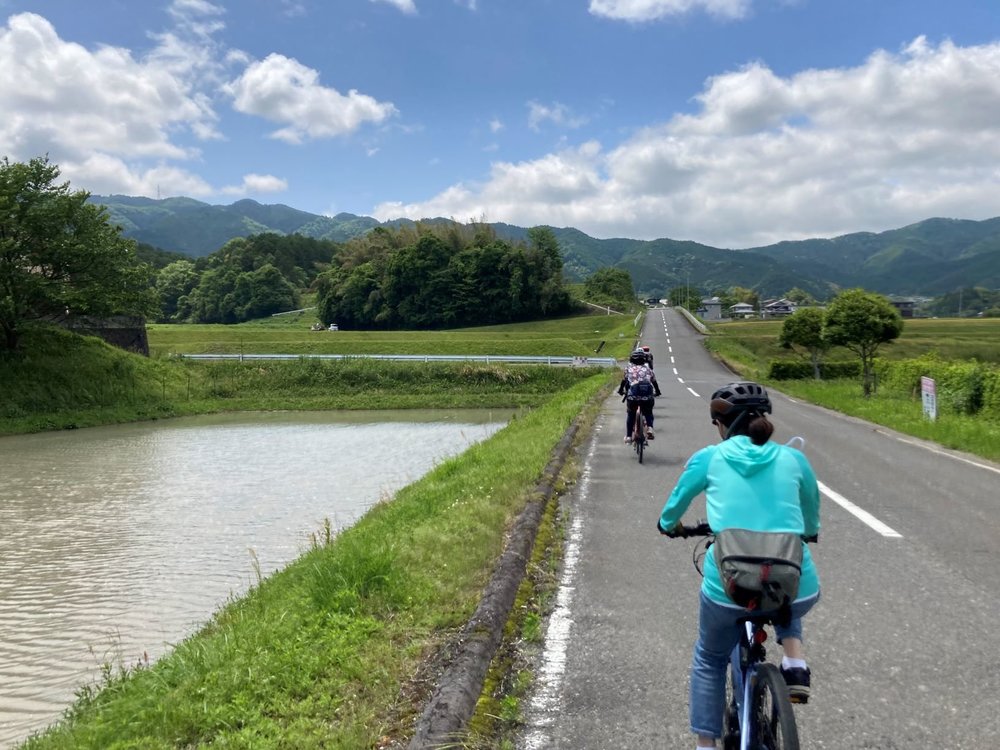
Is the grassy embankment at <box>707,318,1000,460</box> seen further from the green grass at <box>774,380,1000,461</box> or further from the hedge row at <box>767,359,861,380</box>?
the hedge row at <box>767,359,861,380</box>

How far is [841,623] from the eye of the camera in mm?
4559

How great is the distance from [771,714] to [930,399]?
16.2 m

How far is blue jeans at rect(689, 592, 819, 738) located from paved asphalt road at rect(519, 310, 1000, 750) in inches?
17.6

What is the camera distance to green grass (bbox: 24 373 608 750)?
335 centimetres

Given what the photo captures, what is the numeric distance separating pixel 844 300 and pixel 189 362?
31.4m

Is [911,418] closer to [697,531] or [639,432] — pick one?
[639,432]

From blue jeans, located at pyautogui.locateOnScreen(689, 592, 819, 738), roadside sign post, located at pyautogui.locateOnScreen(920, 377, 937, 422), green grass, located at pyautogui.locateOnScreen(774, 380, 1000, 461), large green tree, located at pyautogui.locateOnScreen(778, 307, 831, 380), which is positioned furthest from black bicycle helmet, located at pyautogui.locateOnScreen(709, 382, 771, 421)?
large green tree, located at pyautogui.locateOnScreen(778, 307, 831, 380)

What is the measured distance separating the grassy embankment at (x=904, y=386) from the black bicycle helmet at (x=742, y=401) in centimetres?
1089

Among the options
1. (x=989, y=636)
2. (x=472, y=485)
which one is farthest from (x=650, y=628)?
(x=472, y=485)

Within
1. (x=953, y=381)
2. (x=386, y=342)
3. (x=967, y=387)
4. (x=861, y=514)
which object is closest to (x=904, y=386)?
(x=953, y=381)

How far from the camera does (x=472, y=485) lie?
921 centimetres

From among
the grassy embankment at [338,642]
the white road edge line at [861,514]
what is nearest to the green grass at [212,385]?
the grassy embankment at [338,642]

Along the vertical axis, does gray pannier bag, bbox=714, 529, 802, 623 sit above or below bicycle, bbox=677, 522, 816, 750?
above

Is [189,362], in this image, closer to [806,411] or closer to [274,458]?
[274,458]
